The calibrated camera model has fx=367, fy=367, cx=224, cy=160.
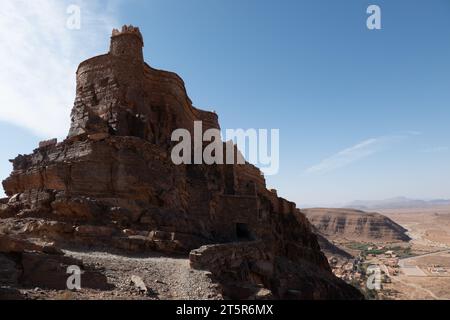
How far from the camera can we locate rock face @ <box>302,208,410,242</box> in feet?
379

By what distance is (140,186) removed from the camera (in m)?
18.0

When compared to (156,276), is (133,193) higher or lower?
higher

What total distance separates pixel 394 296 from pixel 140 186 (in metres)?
43.9

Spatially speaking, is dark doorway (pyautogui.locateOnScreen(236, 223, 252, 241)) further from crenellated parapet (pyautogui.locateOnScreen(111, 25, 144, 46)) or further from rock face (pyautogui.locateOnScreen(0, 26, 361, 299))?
crenellated parapet (pyautogui.locateOnScreen(111, 25, 144, 46))

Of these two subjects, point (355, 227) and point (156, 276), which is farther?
point (355, 227)

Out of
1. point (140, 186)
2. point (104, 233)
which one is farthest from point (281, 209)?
point (104, 233)

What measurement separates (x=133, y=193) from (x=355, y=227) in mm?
115874

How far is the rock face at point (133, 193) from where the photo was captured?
15.7 m

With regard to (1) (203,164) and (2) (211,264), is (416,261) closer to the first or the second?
(1) (203,164)

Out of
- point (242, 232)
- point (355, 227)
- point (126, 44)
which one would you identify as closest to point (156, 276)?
point (242, 232)

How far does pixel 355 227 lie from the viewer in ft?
398

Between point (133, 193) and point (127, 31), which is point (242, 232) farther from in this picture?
point (127, 31)

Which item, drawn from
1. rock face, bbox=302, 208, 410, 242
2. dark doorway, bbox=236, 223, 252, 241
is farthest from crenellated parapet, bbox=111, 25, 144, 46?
rock face, bbox=302, 208, 410, 242

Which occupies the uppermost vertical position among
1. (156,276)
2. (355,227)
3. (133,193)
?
(133,193)
